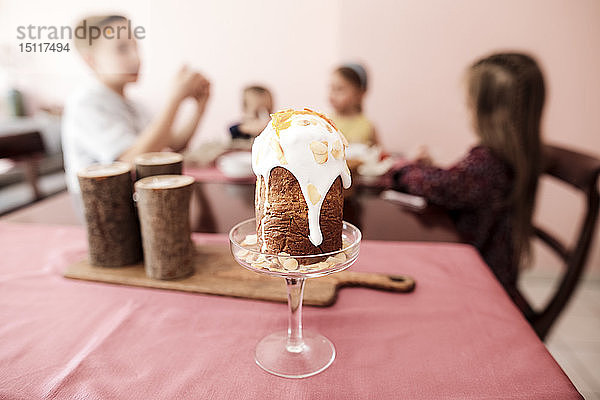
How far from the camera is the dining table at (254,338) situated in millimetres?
484

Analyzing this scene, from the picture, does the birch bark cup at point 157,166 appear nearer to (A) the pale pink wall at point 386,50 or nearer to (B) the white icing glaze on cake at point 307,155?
(B) the white icing glaze on cake at point 307,155

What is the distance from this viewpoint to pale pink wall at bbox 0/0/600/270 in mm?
2027

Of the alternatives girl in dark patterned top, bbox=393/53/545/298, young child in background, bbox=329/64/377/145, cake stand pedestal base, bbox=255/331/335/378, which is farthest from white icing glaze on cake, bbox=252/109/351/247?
young child in background, bbox=329/64/377/145

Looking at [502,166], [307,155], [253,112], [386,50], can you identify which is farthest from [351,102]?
[307,155]

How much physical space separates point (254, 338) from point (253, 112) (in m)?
1.61

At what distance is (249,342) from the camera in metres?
0.57

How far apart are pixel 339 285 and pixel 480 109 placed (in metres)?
0.95

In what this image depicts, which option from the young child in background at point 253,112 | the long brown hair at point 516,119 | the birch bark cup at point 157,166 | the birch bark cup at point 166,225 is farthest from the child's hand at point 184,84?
the long brown hair at point 516,119

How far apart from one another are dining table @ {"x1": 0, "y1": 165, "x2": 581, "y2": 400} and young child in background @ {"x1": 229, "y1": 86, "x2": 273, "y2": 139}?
114cm

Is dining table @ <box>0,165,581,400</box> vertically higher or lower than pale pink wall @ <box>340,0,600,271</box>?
lower

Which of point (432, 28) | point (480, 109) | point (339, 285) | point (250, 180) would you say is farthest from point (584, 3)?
point (339, 285)

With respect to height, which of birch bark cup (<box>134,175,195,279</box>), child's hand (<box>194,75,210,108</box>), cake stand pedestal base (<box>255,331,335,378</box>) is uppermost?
child's hand (<box>194,75,210,108</box>)

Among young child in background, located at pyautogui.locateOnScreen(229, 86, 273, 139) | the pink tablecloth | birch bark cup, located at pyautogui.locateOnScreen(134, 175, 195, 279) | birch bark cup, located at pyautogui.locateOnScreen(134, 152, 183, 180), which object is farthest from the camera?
young child in background, located at pyautogui.locateOnScreen(229, 86, 273, 139)

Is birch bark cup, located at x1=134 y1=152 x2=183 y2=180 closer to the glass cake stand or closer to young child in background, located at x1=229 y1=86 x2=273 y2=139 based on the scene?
the glass cake stand
